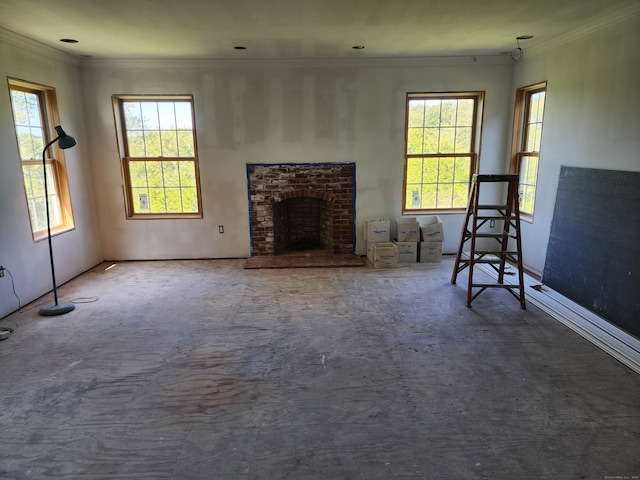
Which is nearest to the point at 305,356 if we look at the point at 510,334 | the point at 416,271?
the point at 510,334

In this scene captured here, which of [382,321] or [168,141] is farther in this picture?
[168,141]

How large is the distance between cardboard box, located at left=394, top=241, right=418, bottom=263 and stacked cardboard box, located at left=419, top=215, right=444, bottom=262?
3.5 inches

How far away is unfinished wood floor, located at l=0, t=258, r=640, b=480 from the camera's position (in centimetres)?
220

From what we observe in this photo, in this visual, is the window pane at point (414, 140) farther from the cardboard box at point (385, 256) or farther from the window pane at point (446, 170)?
the cardboard box at point (385, 256)

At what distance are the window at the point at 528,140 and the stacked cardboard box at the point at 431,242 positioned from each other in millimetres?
1162

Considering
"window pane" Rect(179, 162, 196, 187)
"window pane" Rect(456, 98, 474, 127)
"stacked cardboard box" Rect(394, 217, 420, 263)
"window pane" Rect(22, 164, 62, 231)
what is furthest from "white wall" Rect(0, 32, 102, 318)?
"window pane" Rect(456, 98, 474, 127)

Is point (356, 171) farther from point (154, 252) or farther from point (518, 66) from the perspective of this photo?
point (154, 252)

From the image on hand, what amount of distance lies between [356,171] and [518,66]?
2677 mm

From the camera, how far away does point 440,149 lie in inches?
238

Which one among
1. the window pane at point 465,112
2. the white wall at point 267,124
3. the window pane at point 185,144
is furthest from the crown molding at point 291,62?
the window pane at point 185,144

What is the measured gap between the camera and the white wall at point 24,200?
13.5 feet

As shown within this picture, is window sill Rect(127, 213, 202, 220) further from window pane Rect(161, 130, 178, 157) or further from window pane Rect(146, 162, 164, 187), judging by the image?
window pane Rect(161, 130, 178, 157)

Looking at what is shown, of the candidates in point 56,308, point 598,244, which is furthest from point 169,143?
point 598,244

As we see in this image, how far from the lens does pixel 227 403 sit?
271 centimetres
